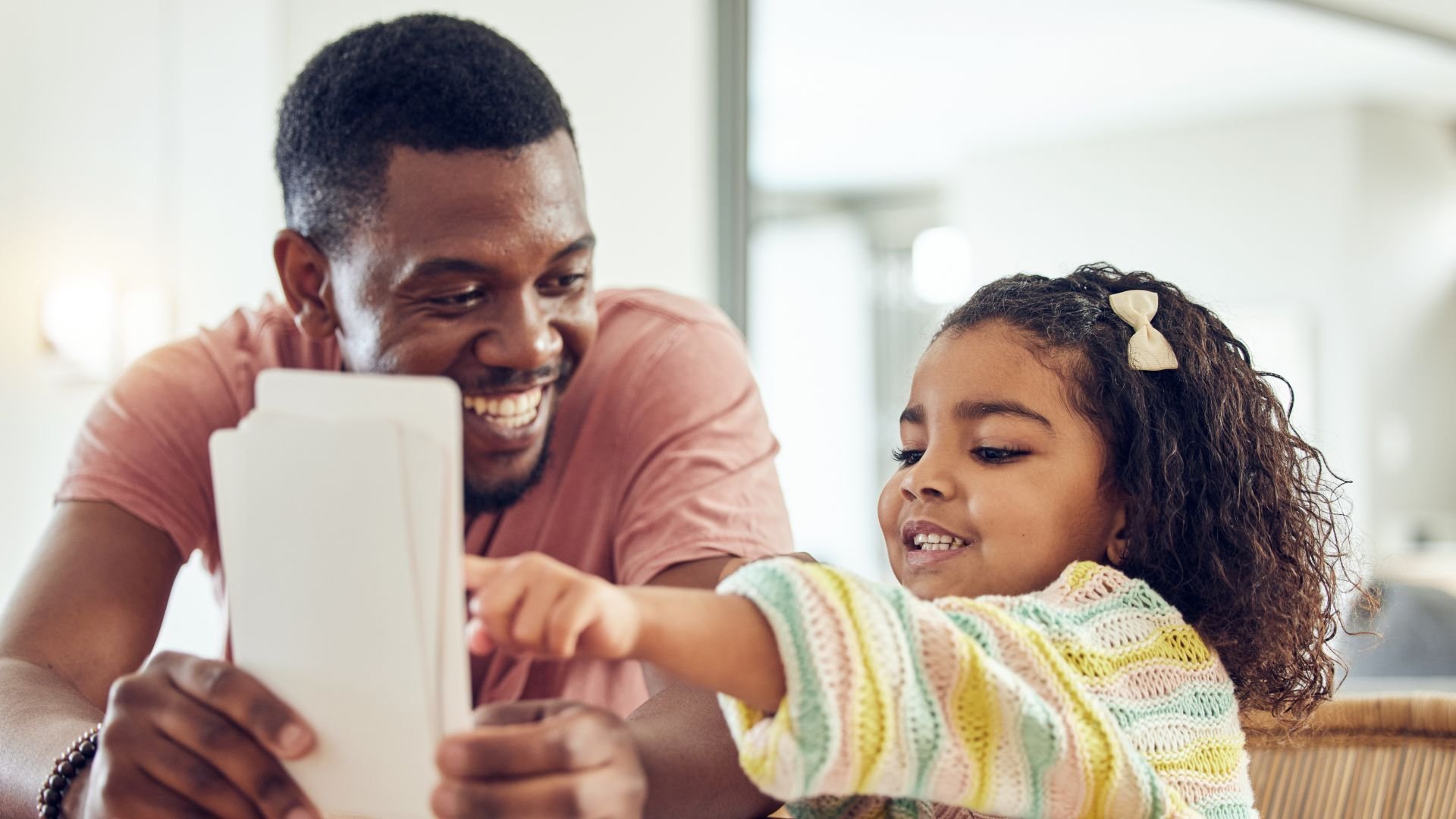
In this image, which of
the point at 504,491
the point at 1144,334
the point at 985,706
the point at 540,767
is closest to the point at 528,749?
the point at 540,767

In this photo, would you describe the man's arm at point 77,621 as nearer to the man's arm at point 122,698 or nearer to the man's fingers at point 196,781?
the man's arm at point 122,698

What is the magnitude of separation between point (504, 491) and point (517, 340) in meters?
0.20

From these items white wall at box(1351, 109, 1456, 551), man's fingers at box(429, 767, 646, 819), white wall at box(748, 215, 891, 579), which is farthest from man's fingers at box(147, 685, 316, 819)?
white wall at box(748, 215, 891, 579)

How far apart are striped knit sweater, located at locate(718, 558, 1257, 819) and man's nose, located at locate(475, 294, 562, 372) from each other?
47 centimetres

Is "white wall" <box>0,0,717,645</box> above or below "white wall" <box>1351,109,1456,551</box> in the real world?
above

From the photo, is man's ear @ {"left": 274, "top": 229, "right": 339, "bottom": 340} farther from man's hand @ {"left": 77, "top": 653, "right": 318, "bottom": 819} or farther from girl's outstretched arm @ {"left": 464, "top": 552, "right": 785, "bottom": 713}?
girl's outstretched arm @ {"left": 464, "top": 552, "right": 785, "bottom": 713}

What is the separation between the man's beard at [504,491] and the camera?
1.28 meters

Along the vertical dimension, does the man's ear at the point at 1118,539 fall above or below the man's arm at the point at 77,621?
above

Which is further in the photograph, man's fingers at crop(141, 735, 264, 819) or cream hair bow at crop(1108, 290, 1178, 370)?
cream hair bow at crop(1108, 290, 1178, 370)

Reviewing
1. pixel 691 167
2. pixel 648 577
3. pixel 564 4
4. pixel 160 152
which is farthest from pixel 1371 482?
pixel 648 577

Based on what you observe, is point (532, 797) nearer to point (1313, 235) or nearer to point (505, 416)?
point (505, 416)

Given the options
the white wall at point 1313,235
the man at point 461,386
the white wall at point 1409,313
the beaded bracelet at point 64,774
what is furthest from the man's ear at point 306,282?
the white wall at point 1409,313

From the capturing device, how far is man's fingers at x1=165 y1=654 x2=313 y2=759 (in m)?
0.67

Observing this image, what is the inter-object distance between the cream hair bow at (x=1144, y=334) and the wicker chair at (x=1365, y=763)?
392 mm
